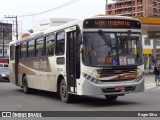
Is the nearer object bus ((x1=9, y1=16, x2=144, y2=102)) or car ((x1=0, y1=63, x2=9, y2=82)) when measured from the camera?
bus ((x1=9, y1=16, x2=144, y2=102))

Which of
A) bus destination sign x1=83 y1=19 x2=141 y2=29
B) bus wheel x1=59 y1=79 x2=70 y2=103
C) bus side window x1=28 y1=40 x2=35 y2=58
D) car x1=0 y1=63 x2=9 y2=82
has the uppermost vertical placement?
bus destination sign x1=83 y1=19 x2=141 y2=29

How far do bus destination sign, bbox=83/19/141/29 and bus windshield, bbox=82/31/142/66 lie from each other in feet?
0.89

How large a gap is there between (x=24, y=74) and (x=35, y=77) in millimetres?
2429

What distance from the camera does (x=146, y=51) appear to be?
79312mm

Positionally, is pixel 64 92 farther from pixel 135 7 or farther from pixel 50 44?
pixel 135 7

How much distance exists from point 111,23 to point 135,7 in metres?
139

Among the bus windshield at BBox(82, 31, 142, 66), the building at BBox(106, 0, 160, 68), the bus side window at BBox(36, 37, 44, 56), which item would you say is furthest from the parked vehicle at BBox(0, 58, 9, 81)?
the building at BBox(106, 0, 160, 68)

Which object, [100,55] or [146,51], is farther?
[146,51]

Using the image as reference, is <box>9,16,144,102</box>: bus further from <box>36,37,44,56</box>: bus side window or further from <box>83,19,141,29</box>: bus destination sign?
<box>36,37,44,56</box>: bus side window

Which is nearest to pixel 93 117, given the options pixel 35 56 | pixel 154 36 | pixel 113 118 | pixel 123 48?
pixel 113 118

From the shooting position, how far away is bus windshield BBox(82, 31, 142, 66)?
46.0ft

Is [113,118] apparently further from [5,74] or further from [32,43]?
[5,74]

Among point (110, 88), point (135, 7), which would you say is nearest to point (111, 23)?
point (110, 88)

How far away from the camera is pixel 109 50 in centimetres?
1416
